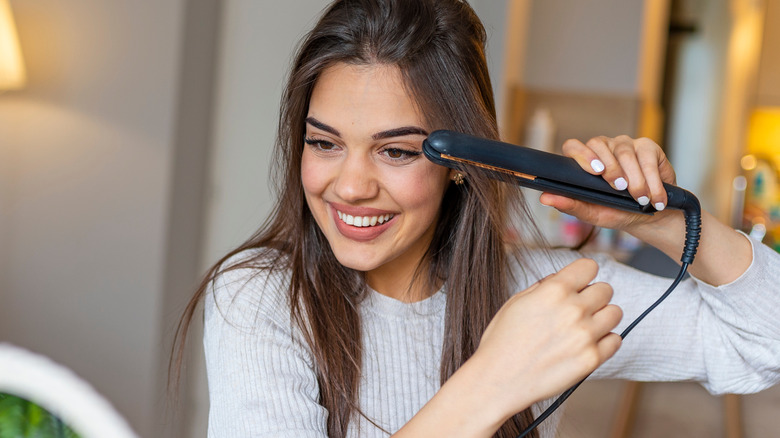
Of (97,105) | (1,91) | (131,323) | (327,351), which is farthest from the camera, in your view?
(131,323)

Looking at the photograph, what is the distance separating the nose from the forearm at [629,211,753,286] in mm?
355

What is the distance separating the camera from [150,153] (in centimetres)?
191

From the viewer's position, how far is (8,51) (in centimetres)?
160

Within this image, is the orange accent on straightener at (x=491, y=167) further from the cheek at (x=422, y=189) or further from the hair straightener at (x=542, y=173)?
the cheek at (x=422, y=189)

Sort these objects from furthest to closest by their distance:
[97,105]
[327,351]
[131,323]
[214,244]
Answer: [214,244]
[131,323]
[97,105]
[327,351]

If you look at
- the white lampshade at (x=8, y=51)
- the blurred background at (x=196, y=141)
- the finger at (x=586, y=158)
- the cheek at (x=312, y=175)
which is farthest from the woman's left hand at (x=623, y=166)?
the white lampshade at (x=8, y=51)

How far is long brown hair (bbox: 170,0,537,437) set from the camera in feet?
2.87

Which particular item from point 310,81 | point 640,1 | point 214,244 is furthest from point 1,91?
point 640,1

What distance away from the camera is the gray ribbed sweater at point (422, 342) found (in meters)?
0.79

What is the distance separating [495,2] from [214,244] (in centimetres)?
123

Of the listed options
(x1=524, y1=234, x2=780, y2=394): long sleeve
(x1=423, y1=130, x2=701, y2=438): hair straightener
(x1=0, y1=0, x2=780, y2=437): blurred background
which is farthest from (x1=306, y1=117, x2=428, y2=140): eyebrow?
(x1=0, y1=0, x2=780, y2=437): blurred background

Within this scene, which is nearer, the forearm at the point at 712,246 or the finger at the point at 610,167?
the finger at the point at 610,167

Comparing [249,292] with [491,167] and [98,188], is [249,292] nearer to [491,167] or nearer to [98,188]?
[491,167]

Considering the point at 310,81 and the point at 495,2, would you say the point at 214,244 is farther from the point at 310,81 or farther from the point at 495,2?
the point at 310,81
